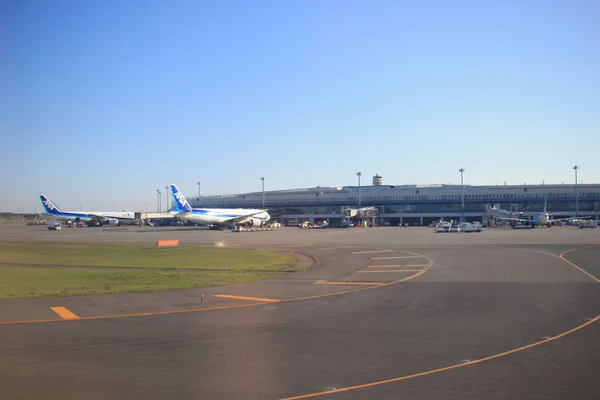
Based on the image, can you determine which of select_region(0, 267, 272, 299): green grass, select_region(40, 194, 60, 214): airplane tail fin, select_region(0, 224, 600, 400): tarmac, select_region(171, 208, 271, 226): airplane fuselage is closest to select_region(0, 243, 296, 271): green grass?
select_region(0, 267, 272, 299): green grass

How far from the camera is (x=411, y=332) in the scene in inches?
585

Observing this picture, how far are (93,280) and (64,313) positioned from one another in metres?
9.75

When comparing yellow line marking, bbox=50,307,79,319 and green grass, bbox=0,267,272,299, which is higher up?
yellow line marking, bbox=50,307,79,319

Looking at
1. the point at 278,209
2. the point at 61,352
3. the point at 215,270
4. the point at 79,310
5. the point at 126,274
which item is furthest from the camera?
the point at 278,209

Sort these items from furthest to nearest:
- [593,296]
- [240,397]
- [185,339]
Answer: [593,296]
[185,339]
[240,397]

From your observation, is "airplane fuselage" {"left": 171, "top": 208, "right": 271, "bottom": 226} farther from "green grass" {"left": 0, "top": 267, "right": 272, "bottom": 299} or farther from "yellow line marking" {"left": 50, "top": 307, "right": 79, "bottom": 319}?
"yellow line marking" {"left": 50, "top": 307, "right": 79, "bottom": 319}

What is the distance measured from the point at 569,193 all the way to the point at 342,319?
150424 millimetres

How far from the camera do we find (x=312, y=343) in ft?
44.5

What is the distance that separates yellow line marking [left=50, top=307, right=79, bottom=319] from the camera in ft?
56.1

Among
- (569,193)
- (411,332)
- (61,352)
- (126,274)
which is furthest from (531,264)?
(569,193)

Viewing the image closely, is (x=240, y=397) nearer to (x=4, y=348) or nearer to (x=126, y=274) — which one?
(x=4, y=348)

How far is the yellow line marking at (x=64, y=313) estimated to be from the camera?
17094mm

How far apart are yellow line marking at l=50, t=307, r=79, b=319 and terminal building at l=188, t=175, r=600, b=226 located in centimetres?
11627

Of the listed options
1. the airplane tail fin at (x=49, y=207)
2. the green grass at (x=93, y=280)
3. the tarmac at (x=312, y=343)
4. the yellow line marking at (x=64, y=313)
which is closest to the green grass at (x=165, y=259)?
the green grass at (x=93, y=280)
